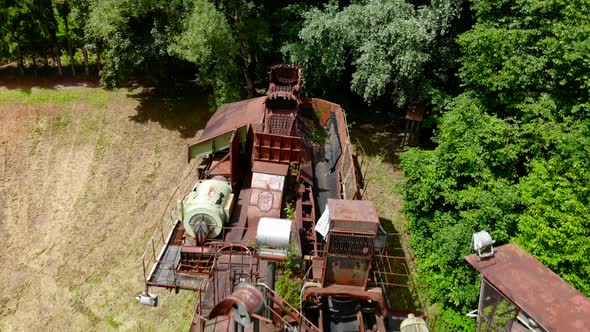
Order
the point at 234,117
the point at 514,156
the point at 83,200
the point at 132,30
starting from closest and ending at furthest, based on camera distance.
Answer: the point at 514,156
the point at 234,117
the point at 83,200
the point at 132,30

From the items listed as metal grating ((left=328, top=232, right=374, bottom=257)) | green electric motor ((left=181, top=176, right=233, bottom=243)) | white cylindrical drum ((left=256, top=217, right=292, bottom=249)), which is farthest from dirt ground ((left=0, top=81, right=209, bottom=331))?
metal grating ((left=328, top=232, right=374, bottom=257))

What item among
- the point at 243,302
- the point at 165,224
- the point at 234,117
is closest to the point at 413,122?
the point at 234,117

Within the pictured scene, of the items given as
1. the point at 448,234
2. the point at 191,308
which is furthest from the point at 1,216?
the point at 448,234

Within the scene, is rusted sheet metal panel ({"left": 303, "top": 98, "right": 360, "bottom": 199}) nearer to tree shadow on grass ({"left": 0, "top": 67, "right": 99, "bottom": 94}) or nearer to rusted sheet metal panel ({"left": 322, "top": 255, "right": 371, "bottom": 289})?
rusted sheet metal panel ({"left": 322, "top": 255, "right": 371, "bottom": 289})

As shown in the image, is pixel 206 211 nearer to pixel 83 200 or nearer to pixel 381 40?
pixel 83 200

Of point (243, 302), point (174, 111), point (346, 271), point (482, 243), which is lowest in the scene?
point (346, 271)

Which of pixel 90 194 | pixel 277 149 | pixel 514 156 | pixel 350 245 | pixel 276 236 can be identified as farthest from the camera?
pixel 90 194
